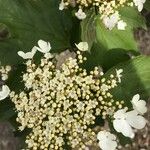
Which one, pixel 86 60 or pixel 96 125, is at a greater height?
pixel 86 60

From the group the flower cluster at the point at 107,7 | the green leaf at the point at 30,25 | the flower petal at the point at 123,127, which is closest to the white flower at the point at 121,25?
the flower cluster at the point at 107,7

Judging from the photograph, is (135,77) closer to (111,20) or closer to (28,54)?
(111,20)

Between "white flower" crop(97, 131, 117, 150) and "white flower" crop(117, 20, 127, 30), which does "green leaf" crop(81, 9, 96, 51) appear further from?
"white flower" crop(97, 131, 117, 150)

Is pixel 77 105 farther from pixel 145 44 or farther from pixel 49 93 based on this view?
pixel 145 44

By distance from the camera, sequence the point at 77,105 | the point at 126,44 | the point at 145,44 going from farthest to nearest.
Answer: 1. the point at 145,44
2. the point at 126,44
3. the point at 77,105

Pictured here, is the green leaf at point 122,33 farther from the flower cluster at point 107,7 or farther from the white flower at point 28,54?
the white flower at point 28,54

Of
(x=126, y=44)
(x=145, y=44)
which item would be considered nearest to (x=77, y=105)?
(x=126, y=44)
